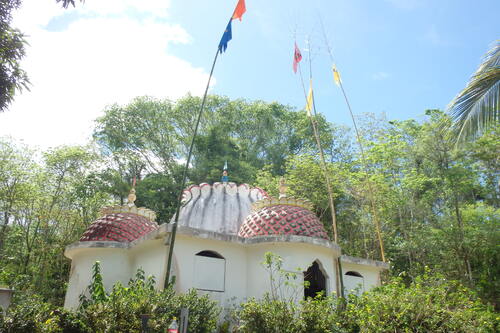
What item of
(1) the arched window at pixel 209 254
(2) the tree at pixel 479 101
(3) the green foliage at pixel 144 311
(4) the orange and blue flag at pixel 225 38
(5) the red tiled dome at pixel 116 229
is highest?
(4) the orange and blue flag at pixel 225 38

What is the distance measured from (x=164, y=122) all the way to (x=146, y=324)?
2250cm

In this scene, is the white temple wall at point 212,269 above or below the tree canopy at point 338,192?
below

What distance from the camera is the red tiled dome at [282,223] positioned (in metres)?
8.38

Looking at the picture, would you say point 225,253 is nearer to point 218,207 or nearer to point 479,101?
point 218,207

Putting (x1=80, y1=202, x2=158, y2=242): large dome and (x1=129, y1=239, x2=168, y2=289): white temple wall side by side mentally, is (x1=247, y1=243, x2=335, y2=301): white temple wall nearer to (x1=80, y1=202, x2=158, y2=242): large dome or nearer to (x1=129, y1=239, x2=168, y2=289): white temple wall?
(x1=129, y1=239, x2=168, y2=289): white temple wall

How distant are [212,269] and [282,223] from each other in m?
1.72

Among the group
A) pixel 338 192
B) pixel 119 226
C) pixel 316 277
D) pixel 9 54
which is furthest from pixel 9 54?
pixel 338 192

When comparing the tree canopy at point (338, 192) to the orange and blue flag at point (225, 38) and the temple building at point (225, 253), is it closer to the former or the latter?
the temple building at point (225, 253)

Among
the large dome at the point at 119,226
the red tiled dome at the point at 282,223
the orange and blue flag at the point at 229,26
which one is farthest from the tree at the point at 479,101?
the large dome at the point at 119,226

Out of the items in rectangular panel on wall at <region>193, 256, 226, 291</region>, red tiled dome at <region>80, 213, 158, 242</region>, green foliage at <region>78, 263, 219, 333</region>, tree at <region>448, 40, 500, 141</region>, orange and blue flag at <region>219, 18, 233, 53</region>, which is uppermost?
orange and blue flag at <region>219, 18, 233, 53</region>

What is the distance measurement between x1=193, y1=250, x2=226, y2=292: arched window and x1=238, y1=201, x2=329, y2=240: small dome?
96 centimetres

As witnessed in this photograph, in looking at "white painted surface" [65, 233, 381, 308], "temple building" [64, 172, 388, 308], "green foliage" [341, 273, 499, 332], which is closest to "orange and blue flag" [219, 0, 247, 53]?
"temple building" [64, 172, 388, 308]

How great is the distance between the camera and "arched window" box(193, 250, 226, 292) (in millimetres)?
→ 7805

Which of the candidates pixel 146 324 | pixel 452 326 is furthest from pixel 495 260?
pixel 146 324
